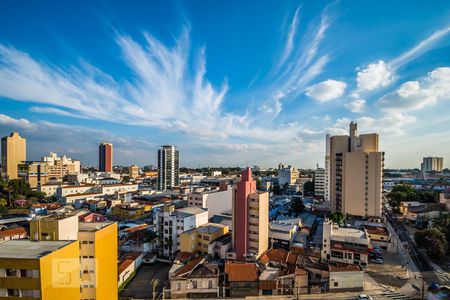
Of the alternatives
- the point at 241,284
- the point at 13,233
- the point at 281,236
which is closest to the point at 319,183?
the point at 281,236

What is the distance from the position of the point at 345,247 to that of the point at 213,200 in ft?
61.7

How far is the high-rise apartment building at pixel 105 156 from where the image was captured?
353ft

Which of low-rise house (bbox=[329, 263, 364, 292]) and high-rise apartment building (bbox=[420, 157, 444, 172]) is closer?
low-rise house (bbox=[329, 263, 364, 292])

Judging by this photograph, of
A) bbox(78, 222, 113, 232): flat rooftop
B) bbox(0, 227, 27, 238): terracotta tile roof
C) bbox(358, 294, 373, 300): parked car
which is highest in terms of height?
bbox(78, 222, 113, 232): flat rooftop

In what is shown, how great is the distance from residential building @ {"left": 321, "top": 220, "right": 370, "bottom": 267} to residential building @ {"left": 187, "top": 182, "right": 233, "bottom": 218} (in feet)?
47.8

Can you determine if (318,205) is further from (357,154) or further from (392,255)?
(392,255)

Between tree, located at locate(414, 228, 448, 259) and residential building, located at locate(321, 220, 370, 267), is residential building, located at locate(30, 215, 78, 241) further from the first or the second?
tree, located at locate(414, 228, 448, 259)

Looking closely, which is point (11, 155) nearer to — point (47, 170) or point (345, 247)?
point (47, 170)

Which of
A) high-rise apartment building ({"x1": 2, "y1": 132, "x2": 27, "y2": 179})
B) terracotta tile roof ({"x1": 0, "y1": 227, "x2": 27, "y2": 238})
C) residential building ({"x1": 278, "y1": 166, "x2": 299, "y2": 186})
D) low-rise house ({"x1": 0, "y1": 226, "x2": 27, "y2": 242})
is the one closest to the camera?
low-rise house ({"x1": 0, "y1": 226, "x2": 27, "y2": 242})

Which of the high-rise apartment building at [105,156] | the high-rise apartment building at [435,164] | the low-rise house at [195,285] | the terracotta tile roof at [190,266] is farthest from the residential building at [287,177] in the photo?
the high-rise apartment building at [435,164]

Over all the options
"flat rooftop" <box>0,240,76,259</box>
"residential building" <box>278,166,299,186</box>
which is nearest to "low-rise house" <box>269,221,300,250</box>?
"flat rooftop" <box>0,240,76,259</box>

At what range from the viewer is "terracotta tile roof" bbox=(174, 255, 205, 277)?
16172mm

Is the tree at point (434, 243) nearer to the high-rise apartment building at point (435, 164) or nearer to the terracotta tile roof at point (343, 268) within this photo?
the terracotta tile roof at point (343, 268)

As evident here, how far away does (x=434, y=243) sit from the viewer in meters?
20.0
